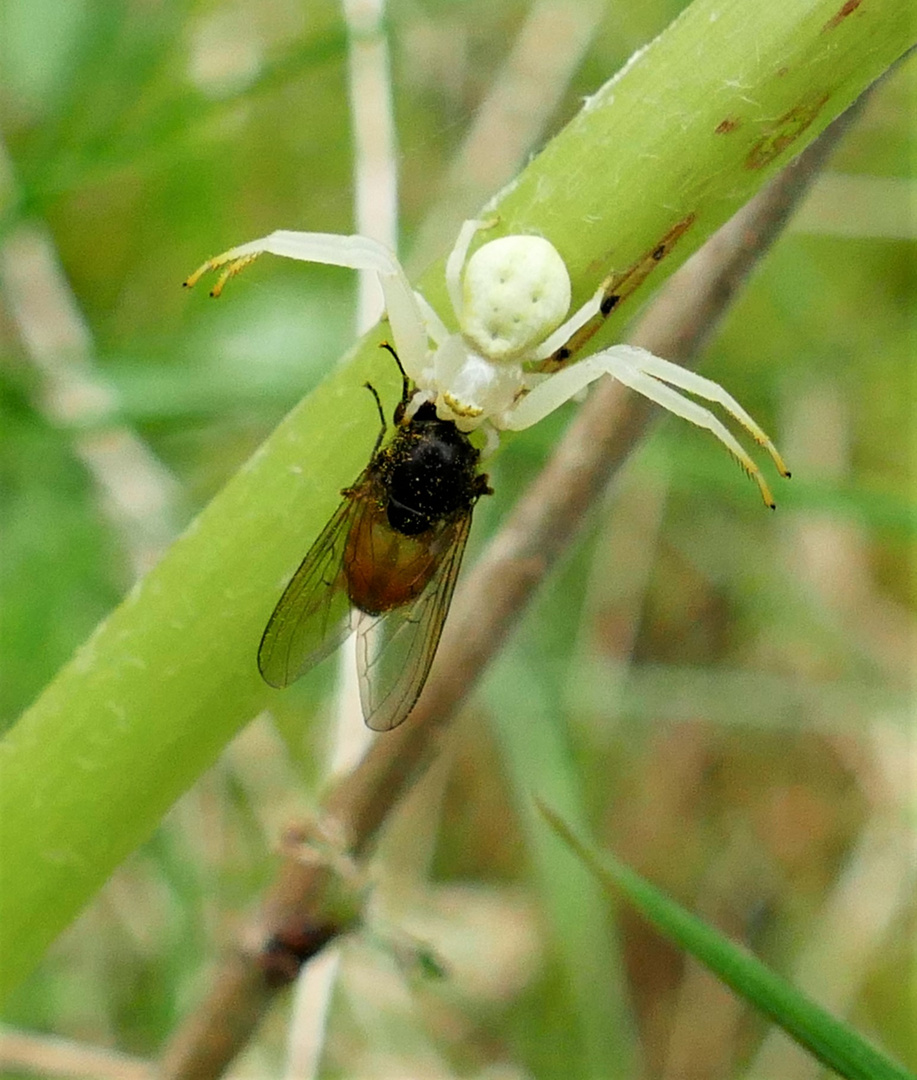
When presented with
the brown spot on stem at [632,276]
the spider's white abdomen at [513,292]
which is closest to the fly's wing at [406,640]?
the spider's white abdomen at [513,292]

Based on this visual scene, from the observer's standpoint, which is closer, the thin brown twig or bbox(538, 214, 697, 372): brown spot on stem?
bbox(538, 214, 697, 372): brown spot on stem

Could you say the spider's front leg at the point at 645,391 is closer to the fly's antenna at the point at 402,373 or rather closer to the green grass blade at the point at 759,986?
the fly's antenna at the point at 402,373

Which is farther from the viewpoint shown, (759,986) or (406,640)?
(406,640)

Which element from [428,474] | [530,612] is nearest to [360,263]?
[428,474]

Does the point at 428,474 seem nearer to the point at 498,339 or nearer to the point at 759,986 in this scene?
the point at 498,339

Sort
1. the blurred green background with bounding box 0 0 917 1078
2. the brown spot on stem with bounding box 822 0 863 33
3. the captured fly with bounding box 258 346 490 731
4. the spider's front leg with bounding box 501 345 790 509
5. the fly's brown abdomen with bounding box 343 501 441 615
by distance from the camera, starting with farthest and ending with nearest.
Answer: the blurred green background with bounding box 0 0 917 1078
the fly's brown abdomen with bounding box 343 501 441 615
the captured fly with bounding box 258 346 490 731
the spider's front leg with bounding box 501 345 790 509
the brown spot on stem with bounding box 822 0 863 33

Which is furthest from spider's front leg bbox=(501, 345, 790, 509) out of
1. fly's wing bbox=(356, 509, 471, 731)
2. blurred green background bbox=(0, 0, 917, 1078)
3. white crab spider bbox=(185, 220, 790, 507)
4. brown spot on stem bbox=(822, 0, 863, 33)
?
blurred green background bbox=(0, 0, 917, 1078)

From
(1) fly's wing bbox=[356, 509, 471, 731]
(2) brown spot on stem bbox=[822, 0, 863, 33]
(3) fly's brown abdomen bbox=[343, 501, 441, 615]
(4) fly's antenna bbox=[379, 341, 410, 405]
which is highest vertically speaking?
(2) brown spot on stem bbox=[822, 0, 863, 33]

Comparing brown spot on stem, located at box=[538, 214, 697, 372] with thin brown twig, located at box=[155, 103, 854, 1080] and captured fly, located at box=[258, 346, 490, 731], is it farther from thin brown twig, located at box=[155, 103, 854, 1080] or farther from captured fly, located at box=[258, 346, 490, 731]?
captured fly, located at box=[258, 346, 490, 731]
